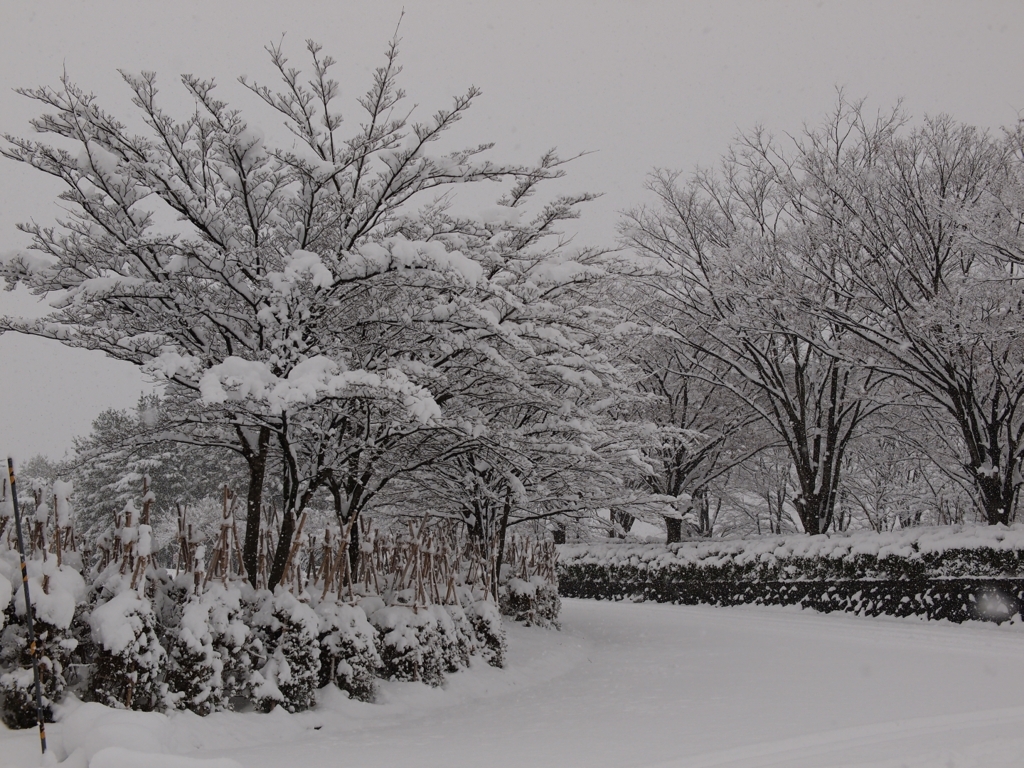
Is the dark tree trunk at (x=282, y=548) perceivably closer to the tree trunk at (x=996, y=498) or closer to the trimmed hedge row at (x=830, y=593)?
the trimmed hedge row at (x=830, y=593)

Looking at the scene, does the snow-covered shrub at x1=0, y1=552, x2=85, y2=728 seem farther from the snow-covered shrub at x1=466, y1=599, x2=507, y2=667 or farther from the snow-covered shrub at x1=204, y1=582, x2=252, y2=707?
A: the snow-covered shrub at x1=466, y1=599, x2=507, y2=667

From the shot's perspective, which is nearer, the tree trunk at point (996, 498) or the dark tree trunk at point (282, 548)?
the dark tree trunk at point (282, 548)

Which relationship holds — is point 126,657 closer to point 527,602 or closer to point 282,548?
point 282,548

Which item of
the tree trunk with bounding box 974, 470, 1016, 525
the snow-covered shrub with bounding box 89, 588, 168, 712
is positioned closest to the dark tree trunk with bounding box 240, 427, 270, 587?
the snow-covered shrub with bounding box 89, 588, 168, 712

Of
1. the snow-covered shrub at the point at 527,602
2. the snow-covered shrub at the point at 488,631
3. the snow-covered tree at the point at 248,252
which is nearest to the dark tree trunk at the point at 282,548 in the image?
the snow-covered tree at the point at 248,252

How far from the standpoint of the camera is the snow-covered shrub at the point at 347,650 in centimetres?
711

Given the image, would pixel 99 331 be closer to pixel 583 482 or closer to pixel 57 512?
pixel 57 512

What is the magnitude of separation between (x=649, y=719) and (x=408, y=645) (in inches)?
96.4

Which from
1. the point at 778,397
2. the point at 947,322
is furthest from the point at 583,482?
the point at 778,397

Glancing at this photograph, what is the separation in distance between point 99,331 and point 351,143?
2.89 meters

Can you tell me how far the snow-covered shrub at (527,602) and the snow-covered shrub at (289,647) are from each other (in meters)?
5.82

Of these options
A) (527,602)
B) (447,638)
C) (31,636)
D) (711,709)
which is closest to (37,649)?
(31,636)

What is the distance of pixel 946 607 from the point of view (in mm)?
13234

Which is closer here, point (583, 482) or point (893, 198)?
point (583, 482)
